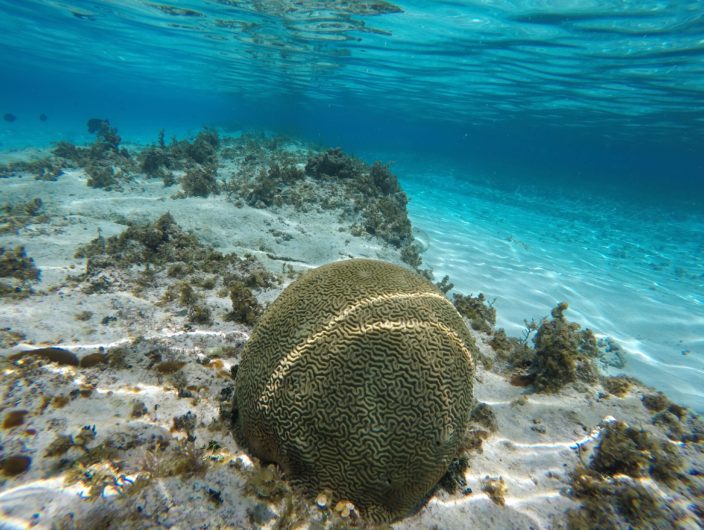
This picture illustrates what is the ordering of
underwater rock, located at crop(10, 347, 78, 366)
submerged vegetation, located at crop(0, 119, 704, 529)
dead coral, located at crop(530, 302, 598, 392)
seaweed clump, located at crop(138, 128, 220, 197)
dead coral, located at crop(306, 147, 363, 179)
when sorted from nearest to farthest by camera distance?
submerged vegetation, located at crop(0, 119, 704, 529)
underwater rock, located at crop(10, 347, 78, 366)
dead coral, located at crop(530, 302, 598, 392)
seaweed clump, located at crop(138, 128, 220, 197)
dead coral, located at crop(306, 147, 363, 179)

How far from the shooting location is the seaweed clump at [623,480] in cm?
286

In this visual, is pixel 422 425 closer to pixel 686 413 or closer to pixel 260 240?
pixel 686 413

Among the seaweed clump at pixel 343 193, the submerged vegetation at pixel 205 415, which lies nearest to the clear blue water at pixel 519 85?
the seaweed clump at pixel 343 193

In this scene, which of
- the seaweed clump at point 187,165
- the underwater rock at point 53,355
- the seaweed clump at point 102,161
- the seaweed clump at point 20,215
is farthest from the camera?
the seaweed clump at point 102,161

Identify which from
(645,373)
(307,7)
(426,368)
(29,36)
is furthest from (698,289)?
(29,36)

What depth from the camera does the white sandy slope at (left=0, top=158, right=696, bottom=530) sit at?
2525mm

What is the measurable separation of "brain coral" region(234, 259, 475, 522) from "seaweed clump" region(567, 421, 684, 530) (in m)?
1.29

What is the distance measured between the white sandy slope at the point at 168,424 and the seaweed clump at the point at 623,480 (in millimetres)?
136

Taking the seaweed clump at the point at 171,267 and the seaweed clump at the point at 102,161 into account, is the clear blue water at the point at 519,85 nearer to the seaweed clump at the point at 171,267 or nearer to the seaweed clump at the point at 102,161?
the seaweed clump at the point at 171,267

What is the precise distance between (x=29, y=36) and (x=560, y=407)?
175ft

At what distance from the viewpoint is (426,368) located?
306cm

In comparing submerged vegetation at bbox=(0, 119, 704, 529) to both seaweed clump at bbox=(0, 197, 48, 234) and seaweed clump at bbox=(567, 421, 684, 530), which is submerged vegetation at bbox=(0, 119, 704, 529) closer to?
seaweed clump at bbox=(567, 421, 684, 530)

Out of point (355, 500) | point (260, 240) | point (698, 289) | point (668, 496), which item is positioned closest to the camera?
point (355, 500)

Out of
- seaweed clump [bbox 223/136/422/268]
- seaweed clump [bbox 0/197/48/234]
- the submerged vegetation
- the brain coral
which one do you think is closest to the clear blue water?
seaweed clump [bbox 223/136/422/268]
